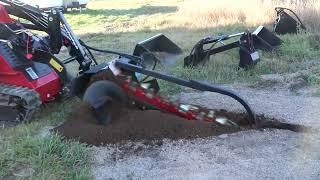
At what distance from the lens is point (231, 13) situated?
52.2ft


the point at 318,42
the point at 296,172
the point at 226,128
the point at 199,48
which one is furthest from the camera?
the point at 318,42

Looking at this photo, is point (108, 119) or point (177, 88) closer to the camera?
point (108, 119)

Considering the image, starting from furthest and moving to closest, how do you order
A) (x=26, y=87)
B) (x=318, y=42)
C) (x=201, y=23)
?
(x=201, y=23) → (x=318, y=42) → (x=26, y=87)

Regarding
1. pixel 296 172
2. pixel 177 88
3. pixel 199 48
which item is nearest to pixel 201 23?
pixel 199 48

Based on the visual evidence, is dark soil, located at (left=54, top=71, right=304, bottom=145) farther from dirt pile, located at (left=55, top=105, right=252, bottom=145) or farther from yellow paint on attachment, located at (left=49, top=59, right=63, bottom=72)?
yellow paint on attachment, located at (left=49, top=59, right=63, bottom=72)

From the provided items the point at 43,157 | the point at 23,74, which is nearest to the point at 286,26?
the point at 23,74

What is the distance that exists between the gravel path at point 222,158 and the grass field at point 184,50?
14.0 inches

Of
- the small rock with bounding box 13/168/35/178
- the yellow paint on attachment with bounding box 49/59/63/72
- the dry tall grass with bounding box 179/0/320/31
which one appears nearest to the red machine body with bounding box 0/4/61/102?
the yellow paint on attachment with bounding box 49/59/63/72

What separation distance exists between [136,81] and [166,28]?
10.3 metres

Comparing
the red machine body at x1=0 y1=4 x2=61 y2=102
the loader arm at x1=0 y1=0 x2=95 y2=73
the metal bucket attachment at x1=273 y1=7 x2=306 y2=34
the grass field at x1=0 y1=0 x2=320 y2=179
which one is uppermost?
the loader arm at x1=0 y1=0 x2=95 y2=73

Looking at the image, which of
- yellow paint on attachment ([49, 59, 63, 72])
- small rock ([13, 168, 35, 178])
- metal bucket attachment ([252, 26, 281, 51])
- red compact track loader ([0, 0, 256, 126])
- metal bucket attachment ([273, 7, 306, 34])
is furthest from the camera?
metal bucket attachment ([273, 7, 306, 34])

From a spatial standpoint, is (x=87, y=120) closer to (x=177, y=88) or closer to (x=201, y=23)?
(x=177, y=88)

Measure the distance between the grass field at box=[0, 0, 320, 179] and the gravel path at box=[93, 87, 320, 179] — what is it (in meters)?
0.35

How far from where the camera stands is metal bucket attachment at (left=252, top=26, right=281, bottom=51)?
959cm
